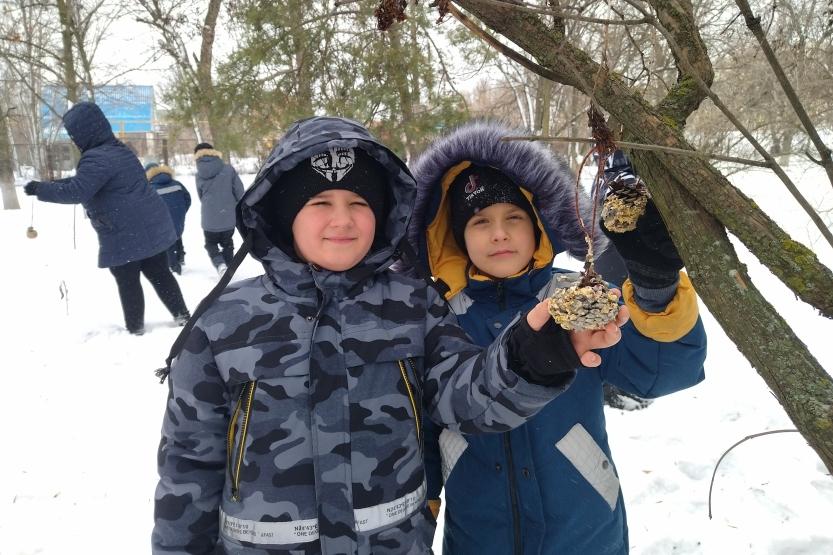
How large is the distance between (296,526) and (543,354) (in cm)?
69

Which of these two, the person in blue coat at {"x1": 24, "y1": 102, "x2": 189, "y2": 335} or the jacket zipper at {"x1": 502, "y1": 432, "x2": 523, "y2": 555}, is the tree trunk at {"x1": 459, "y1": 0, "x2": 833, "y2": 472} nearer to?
the jacket zipper at {"x1": 502, "y1": 432, "x2": 523, "y2": 555}

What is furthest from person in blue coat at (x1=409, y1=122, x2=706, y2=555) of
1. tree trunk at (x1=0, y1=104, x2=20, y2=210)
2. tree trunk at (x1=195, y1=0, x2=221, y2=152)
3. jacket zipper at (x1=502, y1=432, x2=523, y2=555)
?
tree trunk at (x1=0, y1=104, x2=20, y2=210)

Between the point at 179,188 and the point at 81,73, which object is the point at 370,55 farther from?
the point at 81,73

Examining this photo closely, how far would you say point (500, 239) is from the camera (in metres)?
1.51

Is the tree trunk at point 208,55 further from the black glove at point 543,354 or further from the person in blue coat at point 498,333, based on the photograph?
the black glove at point 543,354

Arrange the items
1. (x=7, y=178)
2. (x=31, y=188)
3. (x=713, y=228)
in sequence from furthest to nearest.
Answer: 1. (x=7, y=178)
2. (x=31, y=188)
3. (x=713, y=228)

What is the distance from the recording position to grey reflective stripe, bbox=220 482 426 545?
1232 mm

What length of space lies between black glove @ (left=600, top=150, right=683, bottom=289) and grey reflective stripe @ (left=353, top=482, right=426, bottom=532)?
2.38ft

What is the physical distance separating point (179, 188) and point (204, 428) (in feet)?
22.3

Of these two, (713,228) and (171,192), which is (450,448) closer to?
(713,228)

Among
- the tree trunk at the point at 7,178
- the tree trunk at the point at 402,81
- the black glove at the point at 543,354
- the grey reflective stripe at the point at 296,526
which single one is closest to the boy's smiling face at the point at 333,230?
the black glove at the point at 543,354

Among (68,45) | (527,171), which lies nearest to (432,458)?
(527,171)

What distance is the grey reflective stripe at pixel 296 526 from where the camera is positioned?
4.04 feet

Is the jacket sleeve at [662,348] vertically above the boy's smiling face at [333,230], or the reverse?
the boy's smiling face at [333,230]
